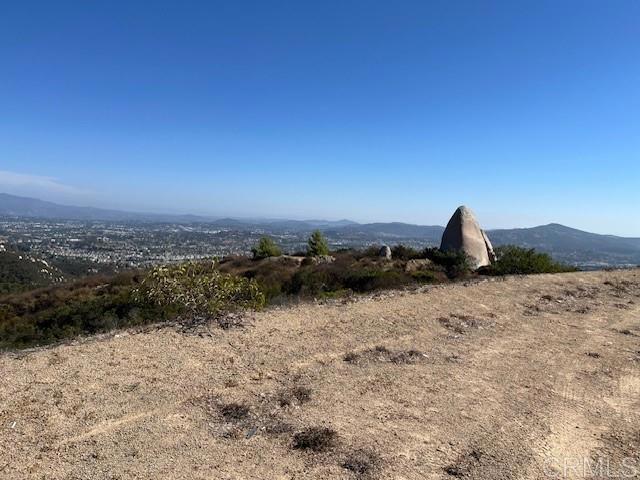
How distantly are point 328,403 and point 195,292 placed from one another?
16.1 feet

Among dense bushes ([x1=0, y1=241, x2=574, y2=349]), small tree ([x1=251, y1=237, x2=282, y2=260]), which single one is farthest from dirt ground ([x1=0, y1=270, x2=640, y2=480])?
small tree ([x1=251, y1=237, x2=282, y2=260])

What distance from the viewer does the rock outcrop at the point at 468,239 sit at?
24972 mm

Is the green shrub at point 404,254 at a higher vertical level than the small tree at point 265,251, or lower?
higher

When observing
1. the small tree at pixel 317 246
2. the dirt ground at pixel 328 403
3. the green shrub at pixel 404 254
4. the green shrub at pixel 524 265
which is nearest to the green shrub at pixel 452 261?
the green shrub at pixel 404 254

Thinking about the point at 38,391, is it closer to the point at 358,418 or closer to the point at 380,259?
the point at 358,418

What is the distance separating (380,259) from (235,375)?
60.8 feet

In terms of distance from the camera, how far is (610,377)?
757 centimetres

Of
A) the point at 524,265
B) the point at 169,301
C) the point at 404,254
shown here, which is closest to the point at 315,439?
the point at 169,301

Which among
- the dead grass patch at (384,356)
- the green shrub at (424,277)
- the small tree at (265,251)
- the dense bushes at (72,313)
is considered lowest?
the dense bushes at (72,313)

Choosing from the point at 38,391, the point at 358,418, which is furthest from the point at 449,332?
the point at 38,391

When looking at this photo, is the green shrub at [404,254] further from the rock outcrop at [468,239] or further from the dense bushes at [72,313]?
the dense bushes at [72,313]

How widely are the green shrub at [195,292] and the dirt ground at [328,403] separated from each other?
0.94 metres

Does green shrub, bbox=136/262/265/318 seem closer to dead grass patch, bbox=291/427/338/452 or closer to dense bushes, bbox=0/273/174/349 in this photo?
dense bushes, bbox=0/273/174/349

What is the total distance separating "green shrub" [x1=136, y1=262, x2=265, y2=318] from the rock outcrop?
1564 centimetres
